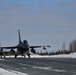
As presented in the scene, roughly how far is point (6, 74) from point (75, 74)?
4323mm

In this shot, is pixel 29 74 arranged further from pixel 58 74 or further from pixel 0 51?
pixel 0 51

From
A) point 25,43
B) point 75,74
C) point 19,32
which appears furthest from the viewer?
point 19,32

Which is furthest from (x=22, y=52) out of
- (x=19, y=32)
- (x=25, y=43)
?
(x=19, y=32)

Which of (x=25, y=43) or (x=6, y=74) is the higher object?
(x=25, y=43)

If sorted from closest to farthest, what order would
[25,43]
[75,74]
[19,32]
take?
[75,74] → [25,43] → [19,32]

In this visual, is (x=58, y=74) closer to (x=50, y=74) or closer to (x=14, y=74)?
(x=50, y=74)

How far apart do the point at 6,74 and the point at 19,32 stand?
3898 inches

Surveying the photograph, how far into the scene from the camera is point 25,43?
86.8 metres

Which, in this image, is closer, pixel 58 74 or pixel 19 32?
pixel 58 74

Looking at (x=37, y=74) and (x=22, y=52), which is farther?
(x=22, y=52)

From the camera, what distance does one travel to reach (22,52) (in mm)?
88125

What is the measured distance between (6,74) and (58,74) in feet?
10.8

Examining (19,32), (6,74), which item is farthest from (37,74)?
(19,32)

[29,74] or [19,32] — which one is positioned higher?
[19,32]
